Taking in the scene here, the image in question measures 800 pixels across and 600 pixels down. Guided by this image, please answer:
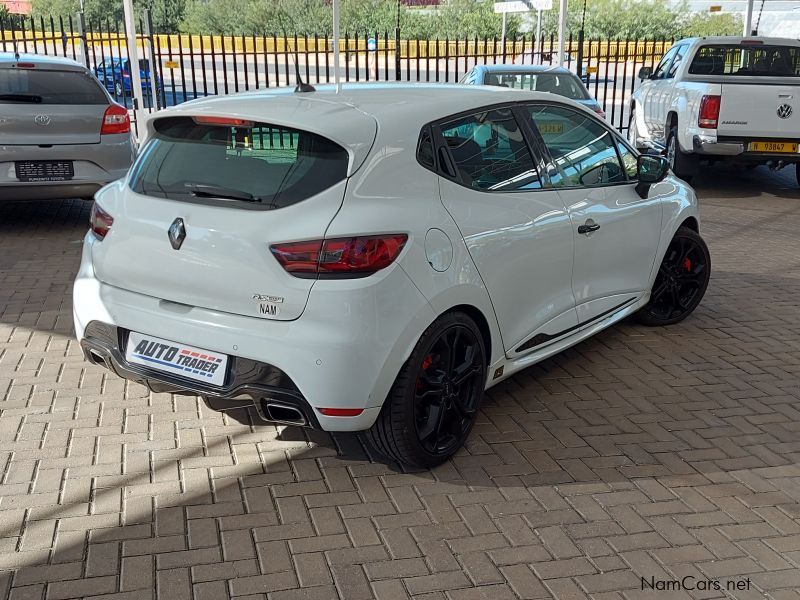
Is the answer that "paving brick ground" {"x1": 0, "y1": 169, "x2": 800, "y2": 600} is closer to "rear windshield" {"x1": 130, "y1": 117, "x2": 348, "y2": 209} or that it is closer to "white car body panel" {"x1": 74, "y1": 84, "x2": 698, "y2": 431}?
"white car body panel" {"x1": 74, "y1": 84, "x2": 698, "y2": 431}

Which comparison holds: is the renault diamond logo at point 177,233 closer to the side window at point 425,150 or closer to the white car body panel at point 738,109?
the side window at point 425,150

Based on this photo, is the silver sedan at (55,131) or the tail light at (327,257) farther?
the silver sedan at (55,131)

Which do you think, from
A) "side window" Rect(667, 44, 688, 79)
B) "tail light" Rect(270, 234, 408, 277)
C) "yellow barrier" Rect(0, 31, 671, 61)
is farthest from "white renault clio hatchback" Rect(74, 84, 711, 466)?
"yellow barrier" Rect(0, 31, 671, 61)

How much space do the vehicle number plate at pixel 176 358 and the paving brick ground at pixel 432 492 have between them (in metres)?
0.51

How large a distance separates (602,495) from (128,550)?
1934mm

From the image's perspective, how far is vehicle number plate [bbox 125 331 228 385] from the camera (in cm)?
360

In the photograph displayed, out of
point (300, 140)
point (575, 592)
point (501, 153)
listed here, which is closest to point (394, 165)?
point (300, 140)

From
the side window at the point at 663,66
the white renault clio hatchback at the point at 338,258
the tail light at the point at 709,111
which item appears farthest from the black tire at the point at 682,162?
the white renault clio hatchback at the point at 338,258

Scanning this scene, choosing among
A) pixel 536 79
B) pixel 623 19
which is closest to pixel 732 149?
pixel 536 79

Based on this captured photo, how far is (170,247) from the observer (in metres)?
3.66

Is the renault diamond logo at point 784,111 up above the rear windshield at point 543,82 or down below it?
below

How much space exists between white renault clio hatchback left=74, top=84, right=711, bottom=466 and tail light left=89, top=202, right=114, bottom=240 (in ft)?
0.04

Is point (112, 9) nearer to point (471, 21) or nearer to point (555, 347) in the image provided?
point (471, 21)

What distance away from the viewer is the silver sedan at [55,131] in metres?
8.09
